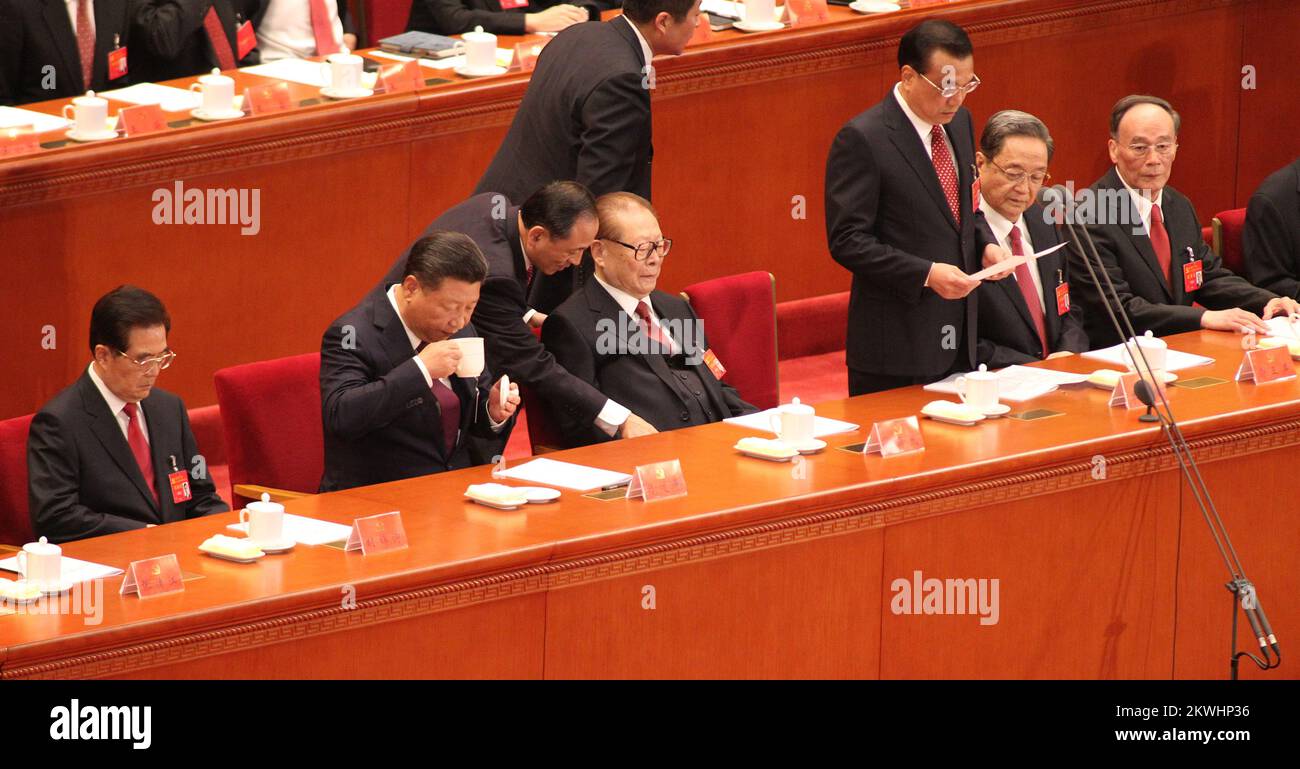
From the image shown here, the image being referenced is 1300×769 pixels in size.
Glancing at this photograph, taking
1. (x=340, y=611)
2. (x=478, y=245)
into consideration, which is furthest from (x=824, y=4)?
(x=340, y=611)

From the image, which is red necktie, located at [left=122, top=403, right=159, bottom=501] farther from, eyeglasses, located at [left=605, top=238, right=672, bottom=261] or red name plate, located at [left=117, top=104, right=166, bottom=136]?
red name plate, located at [left=117, top=104, right=166, bottom=136]

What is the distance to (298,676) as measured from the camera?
3373 millimetres

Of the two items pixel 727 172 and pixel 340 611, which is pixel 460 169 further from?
pixel 340 611

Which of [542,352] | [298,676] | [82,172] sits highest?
[82,172]

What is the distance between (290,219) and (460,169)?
0.56 m

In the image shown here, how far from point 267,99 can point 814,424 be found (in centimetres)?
212

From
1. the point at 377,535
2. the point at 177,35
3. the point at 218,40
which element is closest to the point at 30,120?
the point at 177,35

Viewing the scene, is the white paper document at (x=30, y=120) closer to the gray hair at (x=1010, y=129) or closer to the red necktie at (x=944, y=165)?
the red necktie at (x=944, y=165)

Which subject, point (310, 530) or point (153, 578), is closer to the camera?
point (153, 578)

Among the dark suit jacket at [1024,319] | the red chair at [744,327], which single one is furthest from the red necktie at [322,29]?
the dark suit jacket at [1024,319]

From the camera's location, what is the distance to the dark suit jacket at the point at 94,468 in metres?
4.11

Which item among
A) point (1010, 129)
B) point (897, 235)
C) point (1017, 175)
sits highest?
point (1010, 129)

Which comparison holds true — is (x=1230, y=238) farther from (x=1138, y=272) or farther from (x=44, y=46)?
(x=44, y=46)

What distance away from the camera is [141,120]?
547cm
